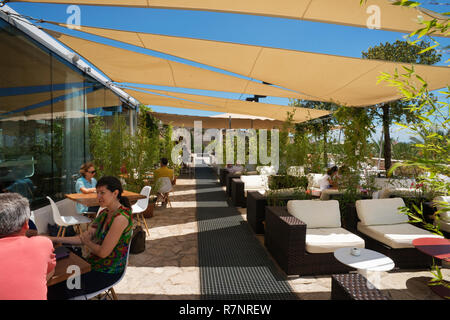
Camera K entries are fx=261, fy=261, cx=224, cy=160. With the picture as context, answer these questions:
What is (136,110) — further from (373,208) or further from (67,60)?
(373,208)

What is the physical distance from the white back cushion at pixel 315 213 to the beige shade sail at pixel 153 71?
2.95 m

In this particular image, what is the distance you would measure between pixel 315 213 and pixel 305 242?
731mm

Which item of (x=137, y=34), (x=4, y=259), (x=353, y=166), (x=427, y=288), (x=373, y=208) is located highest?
(x=137, y=34)

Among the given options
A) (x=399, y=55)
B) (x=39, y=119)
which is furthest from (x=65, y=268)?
(x=399, y=55)

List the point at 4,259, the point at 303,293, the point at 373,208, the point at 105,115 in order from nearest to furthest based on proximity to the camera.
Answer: the point at 4,259 → the point at 303,293 → the point at 373,208 → the point at 105,115

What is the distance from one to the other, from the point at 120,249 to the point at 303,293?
2052 millimetres

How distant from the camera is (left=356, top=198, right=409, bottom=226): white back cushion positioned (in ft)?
13.2

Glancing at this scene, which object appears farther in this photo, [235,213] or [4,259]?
[235,213]

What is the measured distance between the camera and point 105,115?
7.68 metres

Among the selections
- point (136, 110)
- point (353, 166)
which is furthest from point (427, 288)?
point (136, 110)

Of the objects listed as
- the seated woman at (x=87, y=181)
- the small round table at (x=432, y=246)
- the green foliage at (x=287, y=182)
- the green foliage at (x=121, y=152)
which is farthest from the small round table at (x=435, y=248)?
the green foliage at (x=121, y=152)

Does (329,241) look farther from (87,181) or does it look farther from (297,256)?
(87,181)

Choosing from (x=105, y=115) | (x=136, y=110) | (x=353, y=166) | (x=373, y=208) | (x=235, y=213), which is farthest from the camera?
(x=136, y=110)
